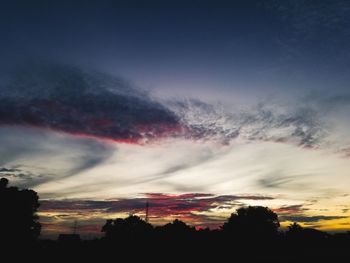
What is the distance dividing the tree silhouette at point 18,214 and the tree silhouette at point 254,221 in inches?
2536

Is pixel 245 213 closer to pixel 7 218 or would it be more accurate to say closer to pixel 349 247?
pixel 349 247

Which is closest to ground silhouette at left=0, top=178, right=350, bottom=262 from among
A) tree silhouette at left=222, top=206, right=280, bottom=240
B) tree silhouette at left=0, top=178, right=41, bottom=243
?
tree silhouette at left=0, top=178, right=41, bottom=243

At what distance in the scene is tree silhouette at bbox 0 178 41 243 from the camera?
185 feet

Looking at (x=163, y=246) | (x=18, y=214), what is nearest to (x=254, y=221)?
(x=163, y=246)

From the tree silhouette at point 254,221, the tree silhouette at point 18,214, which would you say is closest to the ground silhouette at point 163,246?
the tree silhouette at point 18,214

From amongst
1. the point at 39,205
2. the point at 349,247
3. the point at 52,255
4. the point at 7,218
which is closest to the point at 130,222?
the point at 39,205

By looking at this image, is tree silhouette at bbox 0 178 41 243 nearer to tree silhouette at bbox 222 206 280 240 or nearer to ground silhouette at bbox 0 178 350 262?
Result: ground silhouette at bbox 0 178 350 262

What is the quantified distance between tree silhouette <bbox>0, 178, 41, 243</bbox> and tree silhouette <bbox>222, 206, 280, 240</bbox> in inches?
2536

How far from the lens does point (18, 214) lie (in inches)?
2357

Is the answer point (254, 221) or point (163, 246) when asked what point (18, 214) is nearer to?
point (163, 246)

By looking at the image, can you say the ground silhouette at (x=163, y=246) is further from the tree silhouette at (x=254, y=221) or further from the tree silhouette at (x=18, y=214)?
the tree silhouette at (x=254, y=221)

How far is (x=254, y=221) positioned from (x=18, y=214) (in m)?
76.4

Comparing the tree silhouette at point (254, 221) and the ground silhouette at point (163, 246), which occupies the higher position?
the tree silhouette at point (254, 221)

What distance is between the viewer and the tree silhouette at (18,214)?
185 ft
